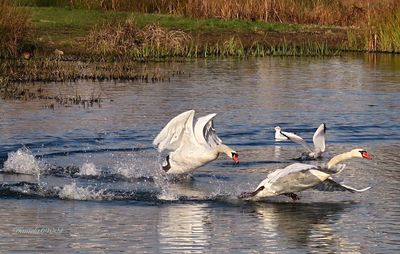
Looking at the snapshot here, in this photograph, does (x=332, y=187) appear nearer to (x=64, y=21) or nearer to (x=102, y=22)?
(x=102, y=22)

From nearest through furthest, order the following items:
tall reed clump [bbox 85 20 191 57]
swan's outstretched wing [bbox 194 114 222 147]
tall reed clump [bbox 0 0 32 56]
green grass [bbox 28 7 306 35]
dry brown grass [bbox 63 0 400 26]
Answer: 1. swan's outstretched wing [bbox 194 114 222 147]
2. tall reed clump [bbox 0 0 32 56]
3. tall reed clump [bbox 85 20 191 57]
4. green grass [bbox 28 7 306 35]
5. dry brown grass [bbox 63 0 400 26]

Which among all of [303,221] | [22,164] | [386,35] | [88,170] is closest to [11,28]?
[386,35]

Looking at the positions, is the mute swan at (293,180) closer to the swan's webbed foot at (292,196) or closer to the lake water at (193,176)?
the swan's webbed foot at (292,196)

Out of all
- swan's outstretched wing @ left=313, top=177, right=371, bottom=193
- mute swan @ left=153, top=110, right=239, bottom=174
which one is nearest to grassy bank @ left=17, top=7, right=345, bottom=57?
mute swan @ left=153, top=110, right=239, bottom=174

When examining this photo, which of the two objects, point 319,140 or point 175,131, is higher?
point 175,131

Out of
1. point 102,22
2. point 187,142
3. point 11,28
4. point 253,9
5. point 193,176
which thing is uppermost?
point 11,28

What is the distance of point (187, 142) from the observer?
45.9 ft

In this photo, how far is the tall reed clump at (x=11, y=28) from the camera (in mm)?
29516

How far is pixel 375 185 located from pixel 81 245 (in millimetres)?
4797

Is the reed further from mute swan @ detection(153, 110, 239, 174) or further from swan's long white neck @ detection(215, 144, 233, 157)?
swan's long white neck @ detection(215, 144, 233, 157)

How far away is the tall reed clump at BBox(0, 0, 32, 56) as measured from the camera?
29516 mm

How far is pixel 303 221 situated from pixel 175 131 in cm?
287

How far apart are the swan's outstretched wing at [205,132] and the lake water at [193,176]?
0.51m

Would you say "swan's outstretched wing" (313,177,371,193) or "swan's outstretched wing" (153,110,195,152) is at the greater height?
"swan's outstretched wing" (153,110,195,152)
